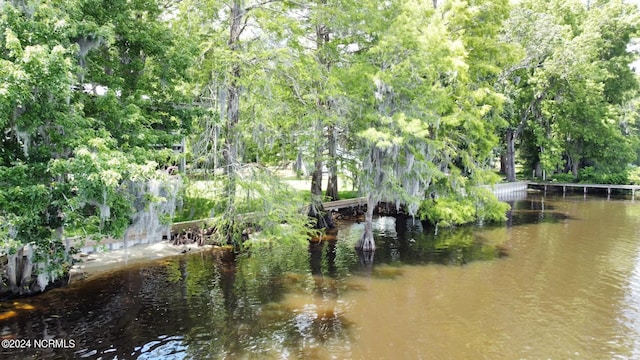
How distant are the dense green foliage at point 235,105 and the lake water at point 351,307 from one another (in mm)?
1593

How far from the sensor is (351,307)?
424 inches

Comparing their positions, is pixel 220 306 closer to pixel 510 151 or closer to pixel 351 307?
pixel 351 307

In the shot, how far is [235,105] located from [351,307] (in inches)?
308

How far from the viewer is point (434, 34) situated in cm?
1404

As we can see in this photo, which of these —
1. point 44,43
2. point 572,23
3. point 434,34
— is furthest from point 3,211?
point 572,23

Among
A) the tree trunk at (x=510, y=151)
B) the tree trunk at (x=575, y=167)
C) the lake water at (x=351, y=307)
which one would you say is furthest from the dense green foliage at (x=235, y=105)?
the tree trunk at (x=575, y=167)

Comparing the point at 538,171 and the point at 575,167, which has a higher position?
the point at 575,167

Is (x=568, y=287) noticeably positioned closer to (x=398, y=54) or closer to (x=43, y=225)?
(x=398, y=54)

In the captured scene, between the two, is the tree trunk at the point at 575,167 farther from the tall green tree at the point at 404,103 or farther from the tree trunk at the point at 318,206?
the tree trunk at the point at 318,206

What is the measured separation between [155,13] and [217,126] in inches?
140

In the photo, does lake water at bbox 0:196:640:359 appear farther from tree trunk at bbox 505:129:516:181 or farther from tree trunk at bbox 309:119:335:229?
tree trunk at bbox 505:129:516:181

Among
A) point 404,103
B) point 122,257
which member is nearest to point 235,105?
point 404,103

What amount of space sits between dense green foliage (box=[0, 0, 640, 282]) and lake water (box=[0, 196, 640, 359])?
159 cm

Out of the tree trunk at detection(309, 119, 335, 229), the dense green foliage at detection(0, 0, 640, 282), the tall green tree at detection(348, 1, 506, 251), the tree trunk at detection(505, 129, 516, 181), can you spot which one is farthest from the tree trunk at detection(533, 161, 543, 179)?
the tree trunk at detection(309, 119, 335, 229)
